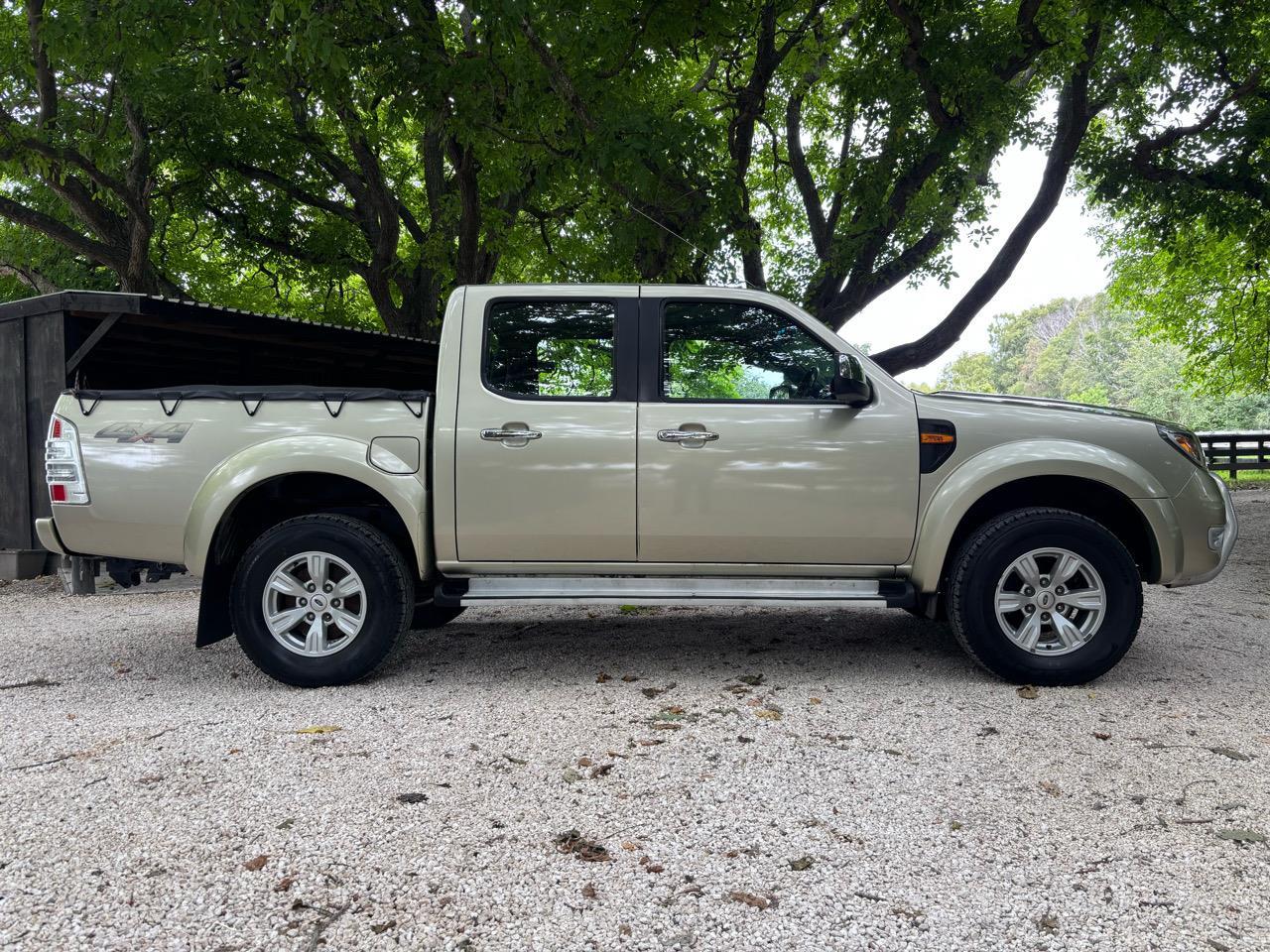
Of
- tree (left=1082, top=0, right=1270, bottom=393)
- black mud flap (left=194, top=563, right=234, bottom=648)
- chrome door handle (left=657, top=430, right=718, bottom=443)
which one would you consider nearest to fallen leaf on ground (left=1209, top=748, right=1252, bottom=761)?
A: chrome door handle (left=657, top=430, right=718, bottom=443)

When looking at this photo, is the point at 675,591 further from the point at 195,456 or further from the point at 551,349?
the point at 195,456

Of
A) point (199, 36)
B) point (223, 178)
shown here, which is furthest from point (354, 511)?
point (223, 178)

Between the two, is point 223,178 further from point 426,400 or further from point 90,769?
point 90,769

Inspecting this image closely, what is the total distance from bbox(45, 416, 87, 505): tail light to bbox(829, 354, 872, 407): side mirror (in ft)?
12.6

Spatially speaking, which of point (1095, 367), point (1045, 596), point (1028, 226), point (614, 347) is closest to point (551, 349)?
point (614, 347)

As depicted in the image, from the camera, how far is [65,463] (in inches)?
172

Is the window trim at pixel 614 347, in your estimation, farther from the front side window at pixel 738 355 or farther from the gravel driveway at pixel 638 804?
the gravel driveway at pixel 638 804

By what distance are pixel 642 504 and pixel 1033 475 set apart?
1.98 metres

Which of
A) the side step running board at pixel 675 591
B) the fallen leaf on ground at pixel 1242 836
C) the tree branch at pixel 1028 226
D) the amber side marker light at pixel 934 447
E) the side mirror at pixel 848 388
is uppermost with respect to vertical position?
the tree branch at pixel 1028 226

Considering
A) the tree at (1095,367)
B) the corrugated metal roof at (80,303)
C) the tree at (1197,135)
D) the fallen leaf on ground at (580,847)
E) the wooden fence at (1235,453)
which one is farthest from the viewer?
the tree at (1095,367)

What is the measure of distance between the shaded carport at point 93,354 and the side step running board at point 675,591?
2821mm

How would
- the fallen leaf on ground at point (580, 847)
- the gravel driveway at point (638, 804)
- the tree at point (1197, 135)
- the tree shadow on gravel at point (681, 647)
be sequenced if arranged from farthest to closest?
1. the tree at point (1197, 135)
2. the tree shadow on gravel at point (681, 647)
3. the fallen leaf on ground at point (580, 847)
4. the gravel driveway at point (638, 804)

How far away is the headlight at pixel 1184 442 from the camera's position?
174 inches

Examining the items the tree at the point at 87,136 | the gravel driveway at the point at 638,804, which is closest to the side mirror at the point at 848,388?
the gravel driveway at the point at 638,804
